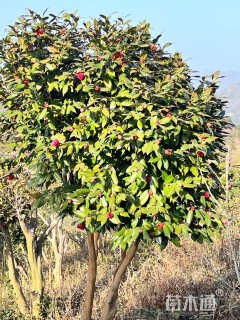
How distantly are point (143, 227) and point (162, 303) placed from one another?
271cm

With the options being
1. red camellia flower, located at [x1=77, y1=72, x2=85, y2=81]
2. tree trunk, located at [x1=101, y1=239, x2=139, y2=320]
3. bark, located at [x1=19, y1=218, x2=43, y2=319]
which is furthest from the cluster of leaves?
bark, located at [x1=19, y1=218, x2=43, y2=319]

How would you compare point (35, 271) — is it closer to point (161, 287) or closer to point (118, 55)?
point (161, 287)

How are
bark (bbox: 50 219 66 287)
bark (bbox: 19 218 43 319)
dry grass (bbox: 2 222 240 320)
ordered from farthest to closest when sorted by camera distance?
bark (bbox: 50 219 66 287) < bark (bbox: 19 218 43 319) < dry grass (bbox: 2 222 240 320)

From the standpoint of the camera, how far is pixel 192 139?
10.5 feet

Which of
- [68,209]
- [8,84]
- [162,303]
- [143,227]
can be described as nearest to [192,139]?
Answer: [143,227]

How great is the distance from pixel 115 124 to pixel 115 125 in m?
0.04

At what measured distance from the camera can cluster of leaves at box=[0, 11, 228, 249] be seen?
3.07m

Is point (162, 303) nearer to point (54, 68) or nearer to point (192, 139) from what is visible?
point (192, 139)

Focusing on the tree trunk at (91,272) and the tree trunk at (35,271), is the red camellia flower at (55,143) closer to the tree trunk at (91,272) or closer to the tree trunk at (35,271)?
the tree trunk at (91,272)

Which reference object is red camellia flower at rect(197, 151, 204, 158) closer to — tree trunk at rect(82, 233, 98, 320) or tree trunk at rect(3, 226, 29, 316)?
tree trunk at rect(82, 233, 98, 320)

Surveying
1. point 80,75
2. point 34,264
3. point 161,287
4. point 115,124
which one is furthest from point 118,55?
point 161,287

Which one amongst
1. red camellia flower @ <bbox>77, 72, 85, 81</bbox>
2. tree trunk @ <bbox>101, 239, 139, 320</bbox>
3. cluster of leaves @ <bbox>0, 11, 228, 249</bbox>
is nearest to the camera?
cluster of leaves @ <bbox>0, 11, 228, 249</bbox>

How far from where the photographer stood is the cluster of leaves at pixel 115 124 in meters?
3.07

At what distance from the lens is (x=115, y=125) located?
311cm
